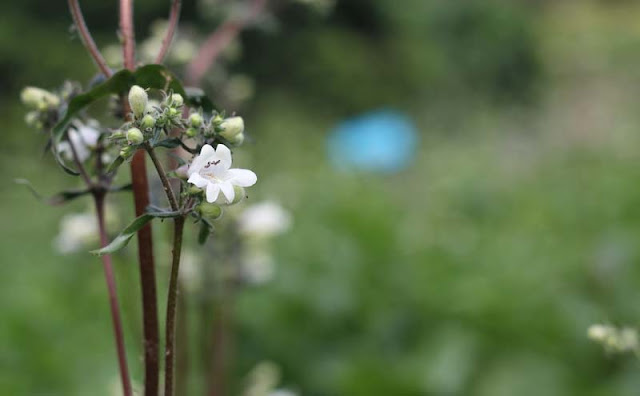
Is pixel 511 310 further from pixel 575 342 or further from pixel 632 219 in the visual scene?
pixel 632 219

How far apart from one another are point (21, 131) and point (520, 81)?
17.4 feet

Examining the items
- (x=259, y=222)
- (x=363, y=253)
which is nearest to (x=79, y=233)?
(x=259, y=222)

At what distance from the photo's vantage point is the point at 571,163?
5000mm

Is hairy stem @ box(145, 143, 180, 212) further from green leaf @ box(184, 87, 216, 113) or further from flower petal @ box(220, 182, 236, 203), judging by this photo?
green leaf @ box(184, 87, 216, 113)

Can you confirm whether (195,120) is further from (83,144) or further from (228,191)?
(83,144)

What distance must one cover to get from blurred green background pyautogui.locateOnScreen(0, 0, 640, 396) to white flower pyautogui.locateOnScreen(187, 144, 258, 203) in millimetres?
331

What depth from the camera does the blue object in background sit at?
5.90m

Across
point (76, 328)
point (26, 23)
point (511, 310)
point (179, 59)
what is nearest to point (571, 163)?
point (511, 310)

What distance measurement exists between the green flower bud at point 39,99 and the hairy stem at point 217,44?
684 mm

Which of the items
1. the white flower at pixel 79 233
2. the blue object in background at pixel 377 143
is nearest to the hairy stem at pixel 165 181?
the white flower at pixel 79 233

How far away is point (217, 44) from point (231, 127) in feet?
3.02

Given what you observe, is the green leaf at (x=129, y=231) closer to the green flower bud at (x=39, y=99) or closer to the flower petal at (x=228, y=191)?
the flower petal at (x=228, y=191)

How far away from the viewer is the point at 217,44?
1.73 m

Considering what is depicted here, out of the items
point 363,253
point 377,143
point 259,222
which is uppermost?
point 377,143
